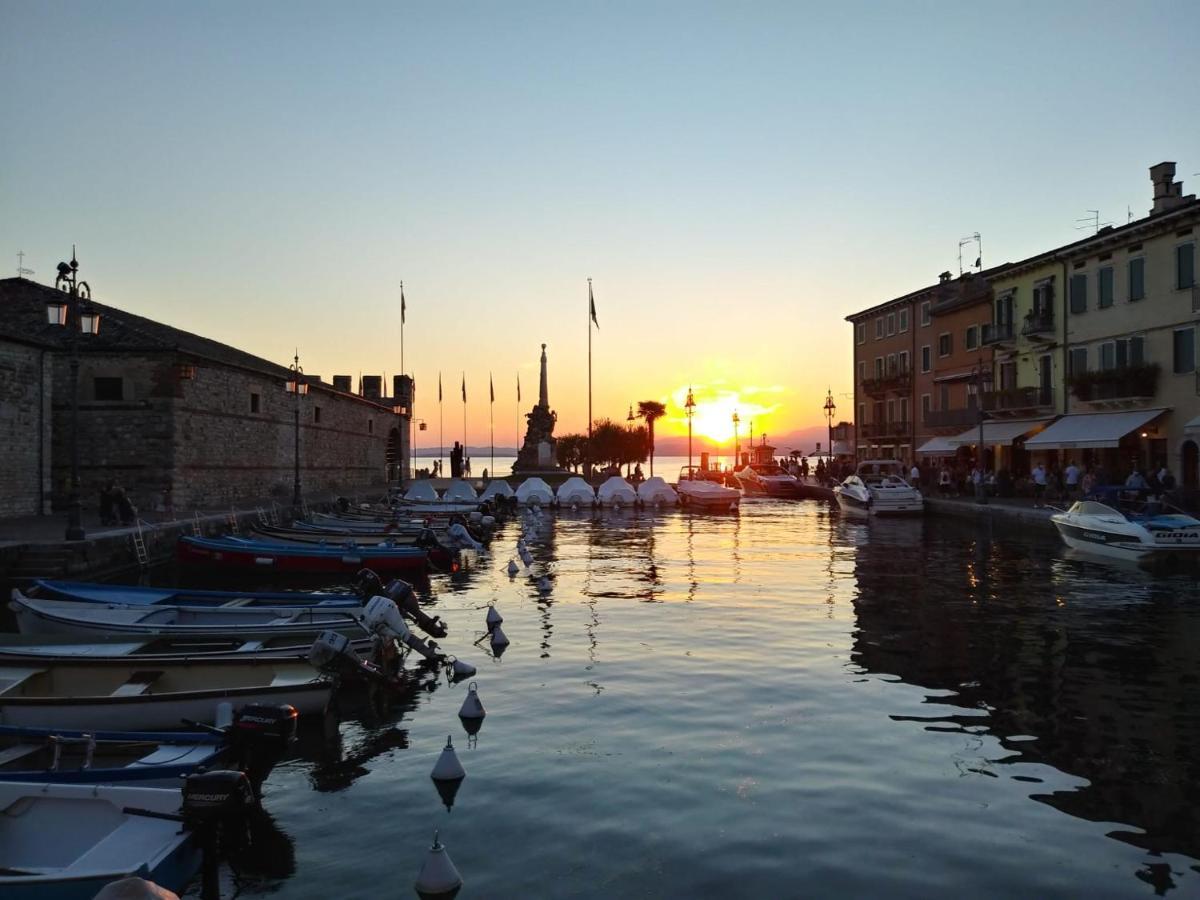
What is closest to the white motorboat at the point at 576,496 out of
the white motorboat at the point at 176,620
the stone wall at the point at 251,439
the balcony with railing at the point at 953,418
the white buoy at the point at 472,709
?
the stone wall at the point at 251,439

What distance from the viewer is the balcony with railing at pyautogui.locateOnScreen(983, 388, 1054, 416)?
4422 centimetres

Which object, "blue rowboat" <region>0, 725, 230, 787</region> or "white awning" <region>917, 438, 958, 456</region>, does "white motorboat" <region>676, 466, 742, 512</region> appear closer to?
"white awning" <region>917, 438, 958, 456</region>

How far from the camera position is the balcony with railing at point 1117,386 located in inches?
1448

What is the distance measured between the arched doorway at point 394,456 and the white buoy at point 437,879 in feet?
199

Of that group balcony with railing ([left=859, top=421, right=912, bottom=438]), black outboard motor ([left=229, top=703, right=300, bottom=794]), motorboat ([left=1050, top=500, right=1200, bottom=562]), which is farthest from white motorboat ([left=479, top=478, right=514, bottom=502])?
black outboard motor ([left=229, top=703, right=300, bottom=794])

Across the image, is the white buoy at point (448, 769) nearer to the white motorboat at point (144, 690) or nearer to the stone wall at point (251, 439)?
the white motorboat at point (144, 690)

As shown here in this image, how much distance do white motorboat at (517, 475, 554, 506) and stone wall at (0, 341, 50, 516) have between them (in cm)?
2454

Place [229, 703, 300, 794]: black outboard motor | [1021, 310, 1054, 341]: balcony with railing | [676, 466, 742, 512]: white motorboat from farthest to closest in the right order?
1. [676, 466, 742, 512]: white motorboat
2. [1021, 310, 1054, 341]: balcony with railing
3. [229, 703, 300, 794]: black outboard motor

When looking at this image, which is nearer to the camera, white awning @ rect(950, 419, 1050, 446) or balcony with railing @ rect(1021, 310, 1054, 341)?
balcony with railing @ rect(1021, 310, 1054, 341)

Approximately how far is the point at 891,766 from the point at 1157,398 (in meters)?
34.5

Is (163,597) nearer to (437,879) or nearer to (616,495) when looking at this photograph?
(437,879)

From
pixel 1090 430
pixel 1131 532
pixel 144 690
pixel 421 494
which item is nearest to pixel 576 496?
pixel 421 494

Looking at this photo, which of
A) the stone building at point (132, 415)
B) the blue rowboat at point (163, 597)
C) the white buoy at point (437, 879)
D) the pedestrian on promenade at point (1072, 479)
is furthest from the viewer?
the pedestrian on promenade at point (1072, 479)

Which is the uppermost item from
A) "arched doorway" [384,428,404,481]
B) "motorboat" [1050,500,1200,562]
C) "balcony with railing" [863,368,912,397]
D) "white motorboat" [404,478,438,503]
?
"balcony with railing" [863,368,912,397]
